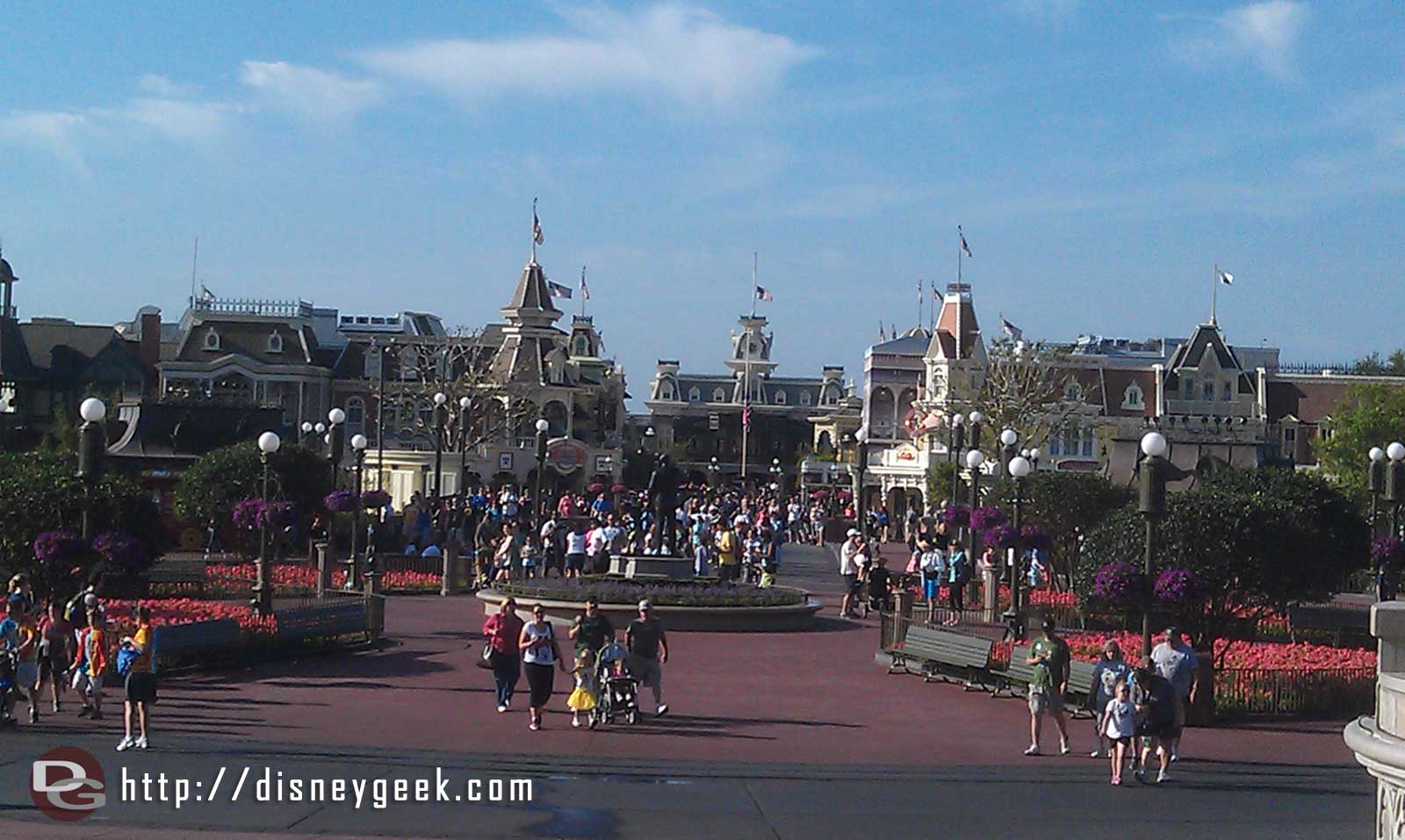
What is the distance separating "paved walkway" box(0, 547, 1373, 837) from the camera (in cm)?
1314

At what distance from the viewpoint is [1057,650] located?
17266 millimetres

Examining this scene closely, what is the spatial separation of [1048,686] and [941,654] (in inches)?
216

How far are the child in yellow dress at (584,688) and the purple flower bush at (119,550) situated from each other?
7.30 meters

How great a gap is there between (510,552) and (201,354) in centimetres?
5728

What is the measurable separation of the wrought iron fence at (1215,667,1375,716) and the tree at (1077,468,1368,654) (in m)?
2.93

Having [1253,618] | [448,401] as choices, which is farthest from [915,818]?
[448,401]

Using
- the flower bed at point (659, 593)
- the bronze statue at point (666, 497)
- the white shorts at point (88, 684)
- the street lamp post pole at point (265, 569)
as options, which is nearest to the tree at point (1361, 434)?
the bronze statue at point (666, 497)

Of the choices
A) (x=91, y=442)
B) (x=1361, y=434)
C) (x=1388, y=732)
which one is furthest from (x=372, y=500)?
(x=1361, y=434)

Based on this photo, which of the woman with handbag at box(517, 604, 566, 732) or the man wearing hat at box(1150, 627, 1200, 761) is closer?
the man wearing hat at box(1150, 627, 1200, 761)

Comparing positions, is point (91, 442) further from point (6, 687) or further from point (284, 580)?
point (284, 580)

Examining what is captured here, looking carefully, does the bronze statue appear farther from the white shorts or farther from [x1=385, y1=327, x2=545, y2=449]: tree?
[x1=385, y1=327, x2=545, y2=449]: tree

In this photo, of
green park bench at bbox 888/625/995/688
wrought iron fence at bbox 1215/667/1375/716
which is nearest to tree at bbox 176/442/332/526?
green park bench at bbox 888/625/995/688

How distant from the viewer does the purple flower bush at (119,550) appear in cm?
2181

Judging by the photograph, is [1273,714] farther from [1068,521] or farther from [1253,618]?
[1068,521]
